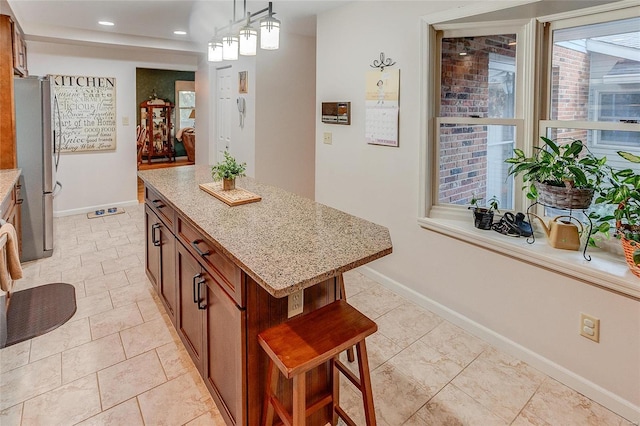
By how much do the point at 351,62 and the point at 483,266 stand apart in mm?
1978

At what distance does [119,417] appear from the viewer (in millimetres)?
1839

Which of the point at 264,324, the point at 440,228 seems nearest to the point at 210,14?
the point at 440,228

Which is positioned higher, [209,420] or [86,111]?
[86,111]

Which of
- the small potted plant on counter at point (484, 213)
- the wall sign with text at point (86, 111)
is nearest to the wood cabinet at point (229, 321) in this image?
the small potted plant on counter at point (484, 213)

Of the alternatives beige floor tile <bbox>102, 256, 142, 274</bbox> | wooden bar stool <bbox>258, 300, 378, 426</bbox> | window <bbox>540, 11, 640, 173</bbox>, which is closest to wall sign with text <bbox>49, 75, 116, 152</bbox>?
beige floor tile <bbox>102, 256, 142, 274</bbox>

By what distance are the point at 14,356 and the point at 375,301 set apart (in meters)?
2.36

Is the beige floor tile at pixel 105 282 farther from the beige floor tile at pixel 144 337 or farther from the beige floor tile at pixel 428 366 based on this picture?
the beige floor tile at pixel 428 366

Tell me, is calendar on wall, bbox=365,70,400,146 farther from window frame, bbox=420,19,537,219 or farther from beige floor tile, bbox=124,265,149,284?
beige floor tile, bbox=124,265,149,284

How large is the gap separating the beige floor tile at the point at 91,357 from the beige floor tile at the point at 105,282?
823 millimetres

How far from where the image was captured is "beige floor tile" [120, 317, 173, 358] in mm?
2387

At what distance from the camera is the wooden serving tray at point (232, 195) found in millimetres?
2215

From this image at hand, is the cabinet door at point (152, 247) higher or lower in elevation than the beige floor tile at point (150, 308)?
higher

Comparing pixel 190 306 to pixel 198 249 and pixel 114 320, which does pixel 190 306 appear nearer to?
pixel 198 249

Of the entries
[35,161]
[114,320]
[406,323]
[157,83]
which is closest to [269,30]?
[406,323]
